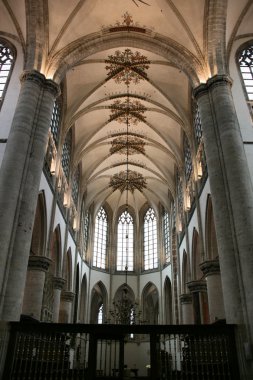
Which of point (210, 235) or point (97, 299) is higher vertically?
point (97, 299)

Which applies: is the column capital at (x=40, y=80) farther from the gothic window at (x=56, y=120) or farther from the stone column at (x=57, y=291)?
the stone column at (x=57, y=291)

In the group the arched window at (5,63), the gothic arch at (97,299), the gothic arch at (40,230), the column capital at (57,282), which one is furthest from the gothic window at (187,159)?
the gothic arch at (97,299)

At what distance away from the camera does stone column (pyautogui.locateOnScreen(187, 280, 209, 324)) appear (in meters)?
19.3

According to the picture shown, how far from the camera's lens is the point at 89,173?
27.0 m

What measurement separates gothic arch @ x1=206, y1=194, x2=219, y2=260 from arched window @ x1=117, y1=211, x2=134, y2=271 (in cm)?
1616

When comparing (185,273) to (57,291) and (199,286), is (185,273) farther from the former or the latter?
(57,291)

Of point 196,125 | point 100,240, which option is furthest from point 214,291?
point 100,240

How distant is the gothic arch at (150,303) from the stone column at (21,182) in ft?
71.3

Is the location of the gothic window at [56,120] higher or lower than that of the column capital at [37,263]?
higher

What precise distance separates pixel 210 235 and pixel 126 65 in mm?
9887

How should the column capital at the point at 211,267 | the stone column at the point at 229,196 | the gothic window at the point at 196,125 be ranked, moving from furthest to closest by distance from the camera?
the gothic window at the point at 196,125
the column capital at the point at 211,267
the stone column at the point at 229,196

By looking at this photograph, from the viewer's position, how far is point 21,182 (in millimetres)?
11344

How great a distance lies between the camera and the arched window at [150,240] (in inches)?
1262

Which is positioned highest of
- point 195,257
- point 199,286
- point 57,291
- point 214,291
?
point 195,257
